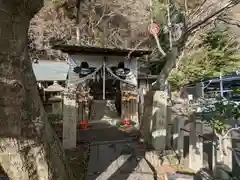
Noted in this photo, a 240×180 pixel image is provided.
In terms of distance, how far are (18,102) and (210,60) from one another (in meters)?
15.6

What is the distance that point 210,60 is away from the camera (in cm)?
1565

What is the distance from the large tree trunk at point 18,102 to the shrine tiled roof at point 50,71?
9511mm

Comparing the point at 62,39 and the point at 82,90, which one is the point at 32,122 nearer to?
the point at 82,90

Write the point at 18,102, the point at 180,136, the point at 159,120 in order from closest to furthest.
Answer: the point at 18,102
the point at 180,136
the point at 159,120

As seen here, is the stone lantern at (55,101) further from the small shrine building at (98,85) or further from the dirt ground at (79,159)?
the dirt ground at (79,159)

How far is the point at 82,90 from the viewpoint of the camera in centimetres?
1045

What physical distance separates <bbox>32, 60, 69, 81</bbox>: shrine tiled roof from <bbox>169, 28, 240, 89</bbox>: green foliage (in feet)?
23.4

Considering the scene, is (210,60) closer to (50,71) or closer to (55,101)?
(50,71)

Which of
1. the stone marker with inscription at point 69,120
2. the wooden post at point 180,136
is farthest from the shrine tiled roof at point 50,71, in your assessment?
the wooden post at point 180,136

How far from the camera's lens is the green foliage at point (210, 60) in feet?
48.7

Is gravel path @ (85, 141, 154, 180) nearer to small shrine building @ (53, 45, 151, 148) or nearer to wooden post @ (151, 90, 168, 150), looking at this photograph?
wooden post @ (151, 90, 168, 150)

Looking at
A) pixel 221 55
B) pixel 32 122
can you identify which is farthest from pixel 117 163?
pixel 221 55

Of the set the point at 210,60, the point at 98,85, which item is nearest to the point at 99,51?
the point at 98,85

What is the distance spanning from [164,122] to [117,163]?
195 cm
